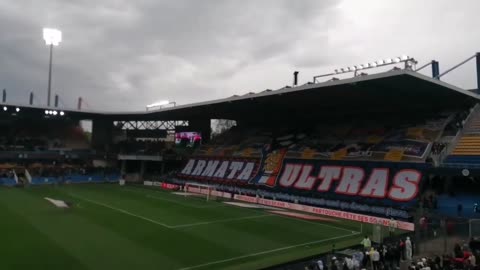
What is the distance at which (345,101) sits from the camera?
3925 cm

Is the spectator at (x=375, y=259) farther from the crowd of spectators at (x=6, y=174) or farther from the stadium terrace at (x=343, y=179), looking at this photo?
the crowd of spectators at (x=6, y=174)

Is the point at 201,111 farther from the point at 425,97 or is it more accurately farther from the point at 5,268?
the point at 5,268

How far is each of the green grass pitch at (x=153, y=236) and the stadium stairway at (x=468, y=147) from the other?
10.0 meters

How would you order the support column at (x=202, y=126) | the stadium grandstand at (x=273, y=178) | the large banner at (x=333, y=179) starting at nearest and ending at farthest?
the stadium grandstand at (x=273, y=178) → the large banner at (x=333, y=179) → the support column at (x=202, y=126)

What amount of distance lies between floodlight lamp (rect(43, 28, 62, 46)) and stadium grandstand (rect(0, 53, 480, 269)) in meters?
9.60

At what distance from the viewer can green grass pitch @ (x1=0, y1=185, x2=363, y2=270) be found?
58.9 feet

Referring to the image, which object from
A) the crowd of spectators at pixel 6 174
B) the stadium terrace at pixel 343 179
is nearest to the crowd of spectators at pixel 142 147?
the crowd of spectators at pixel 6 174

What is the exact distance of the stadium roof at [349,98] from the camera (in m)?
29.7

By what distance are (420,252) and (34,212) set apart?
25.3m

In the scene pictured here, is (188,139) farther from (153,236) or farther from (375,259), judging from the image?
(375,259)

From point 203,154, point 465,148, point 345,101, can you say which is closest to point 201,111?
point 203,154

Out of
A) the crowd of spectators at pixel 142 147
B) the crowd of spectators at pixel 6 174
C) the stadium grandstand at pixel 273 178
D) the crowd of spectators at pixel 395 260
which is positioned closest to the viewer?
the crowd of spectators at pixel 395 260

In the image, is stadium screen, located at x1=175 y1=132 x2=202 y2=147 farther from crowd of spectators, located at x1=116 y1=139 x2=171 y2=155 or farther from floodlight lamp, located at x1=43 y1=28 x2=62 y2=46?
floodlight lamp, located at x1=43 y1=28 x2=62 y2=46

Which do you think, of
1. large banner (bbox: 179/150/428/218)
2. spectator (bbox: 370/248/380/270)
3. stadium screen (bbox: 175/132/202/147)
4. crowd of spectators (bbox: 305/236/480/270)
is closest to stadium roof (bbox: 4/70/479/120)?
large banner (bbox: 179/150/428/218)
